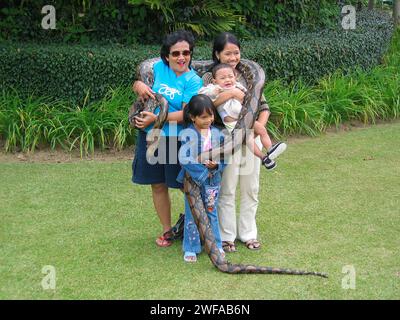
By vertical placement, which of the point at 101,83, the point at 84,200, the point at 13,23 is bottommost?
the point at 84,200

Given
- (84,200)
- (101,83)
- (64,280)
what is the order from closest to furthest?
(64,280) → (84,200) → (101,83)

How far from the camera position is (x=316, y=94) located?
1005 centimetres

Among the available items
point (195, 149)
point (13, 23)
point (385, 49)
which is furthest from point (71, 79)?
point (385, 49)

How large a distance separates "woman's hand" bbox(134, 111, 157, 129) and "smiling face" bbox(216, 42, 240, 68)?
677 millimetres

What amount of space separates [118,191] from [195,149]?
2129 mm

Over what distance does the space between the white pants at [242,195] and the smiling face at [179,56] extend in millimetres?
765

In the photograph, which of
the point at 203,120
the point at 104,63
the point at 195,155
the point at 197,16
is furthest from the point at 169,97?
the point at 197,16

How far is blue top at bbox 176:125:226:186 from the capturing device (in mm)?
5250

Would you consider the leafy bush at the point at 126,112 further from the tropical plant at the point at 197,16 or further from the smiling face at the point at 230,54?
the smiling face at the point at 230,54

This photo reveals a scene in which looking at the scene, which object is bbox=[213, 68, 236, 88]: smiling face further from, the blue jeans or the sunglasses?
the blue jeans

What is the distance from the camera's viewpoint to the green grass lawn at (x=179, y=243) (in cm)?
497

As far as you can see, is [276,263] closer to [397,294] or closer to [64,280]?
[397,294]

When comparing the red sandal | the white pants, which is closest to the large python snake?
the white pants
